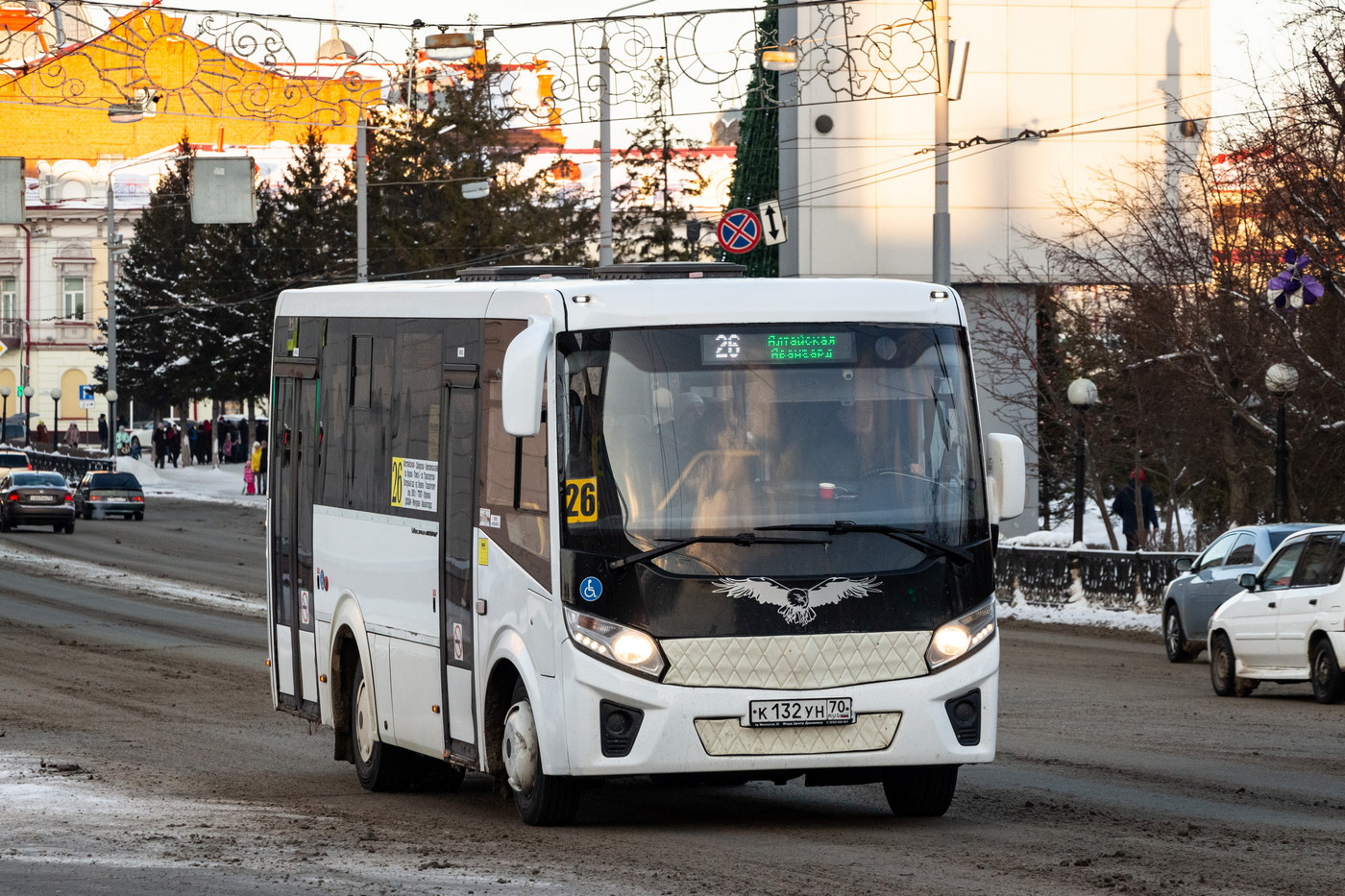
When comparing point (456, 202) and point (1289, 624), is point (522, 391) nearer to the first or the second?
point (1289, 624)

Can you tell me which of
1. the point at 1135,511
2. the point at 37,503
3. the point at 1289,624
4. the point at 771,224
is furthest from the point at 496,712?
the point at 37,503

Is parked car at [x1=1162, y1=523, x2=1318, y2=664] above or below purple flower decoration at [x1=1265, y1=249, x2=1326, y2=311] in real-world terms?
below

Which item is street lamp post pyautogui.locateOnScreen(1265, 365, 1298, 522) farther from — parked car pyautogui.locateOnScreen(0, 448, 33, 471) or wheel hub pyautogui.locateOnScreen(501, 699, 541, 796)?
parked car pyautogui.locateOnScreen(0, 448, 33, 471)

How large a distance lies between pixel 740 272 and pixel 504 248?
203 feet

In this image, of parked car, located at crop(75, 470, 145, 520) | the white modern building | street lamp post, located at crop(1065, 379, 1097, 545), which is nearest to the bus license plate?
street lamp post, located at crop(1065, 379, 1097, 545)

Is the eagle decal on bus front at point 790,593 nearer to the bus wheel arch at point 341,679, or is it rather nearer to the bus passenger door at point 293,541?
the bus wheel arch at point 341,679

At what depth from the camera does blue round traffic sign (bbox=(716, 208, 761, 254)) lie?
3838 cm

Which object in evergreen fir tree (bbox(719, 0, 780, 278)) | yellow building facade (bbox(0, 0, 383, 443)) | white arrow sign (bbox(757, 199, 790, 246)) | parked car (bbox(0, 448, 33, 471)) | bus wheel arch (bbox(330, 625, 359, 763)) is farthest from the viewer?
yellow building facade (bbox(0, 0, 383, 443))

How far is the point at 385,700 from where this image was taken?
12.7 meters

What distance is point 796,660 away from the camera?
33.9 feet

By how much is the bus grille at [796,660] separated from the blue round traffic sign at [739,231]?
27.9m

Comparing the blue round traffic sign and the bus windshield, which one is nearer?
the bus windshield

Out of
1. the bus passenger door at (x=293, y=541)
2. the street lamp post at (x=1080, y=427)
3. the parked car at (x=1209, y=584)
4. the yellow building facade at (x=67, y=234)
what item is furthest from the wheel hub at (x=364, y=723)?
the yellow building facade at (x=67, y=234)

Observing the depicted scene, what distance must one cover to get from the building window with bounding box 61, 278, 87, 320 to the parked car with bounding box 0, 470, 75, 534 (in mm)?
67174
